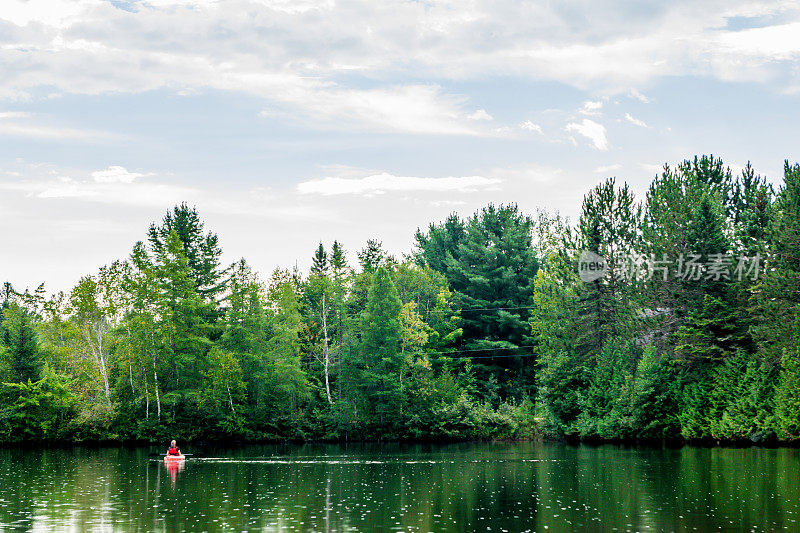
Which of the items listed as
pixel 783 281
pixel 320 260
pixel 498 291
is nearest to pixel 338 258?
pixel 320 260

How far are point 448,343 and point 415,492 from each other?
190 feet

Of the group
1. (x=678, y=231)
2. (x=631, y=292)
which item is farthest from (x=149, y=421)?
(x=678, y=231)

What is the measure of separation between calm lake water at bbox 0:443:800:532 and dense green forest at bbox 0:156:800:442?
9.25 metres

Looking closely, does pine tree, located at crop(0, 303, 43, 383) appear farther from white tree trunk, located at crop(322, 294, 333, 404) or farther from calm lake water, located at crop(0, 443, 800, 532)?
white tree trunk, located at crop(322, 294, 333, 404)

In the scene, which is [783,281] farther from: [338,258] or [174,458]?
[338,258]

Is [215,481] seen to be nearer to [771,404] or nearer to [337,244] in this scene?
[771,404]

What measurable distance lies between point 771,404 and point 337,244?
5547cm

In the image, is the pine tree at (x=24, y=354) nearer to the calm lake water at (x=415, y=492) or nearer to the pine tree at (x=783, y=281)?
the calm lake water at (x=415, y=492)

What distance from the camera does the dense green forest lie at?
191 feet

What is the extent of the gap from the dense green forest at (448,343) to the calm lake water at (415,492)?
9.25m

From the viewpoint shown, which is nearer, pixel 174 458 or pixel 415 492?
pixel 415 492

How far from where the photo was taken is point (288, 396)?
76.6 m

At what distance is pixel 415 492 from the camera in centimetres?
3191

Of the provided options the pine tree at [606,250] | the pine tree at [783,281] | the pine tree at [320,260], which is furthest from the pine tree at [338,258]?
the pine tree at [783,281]
